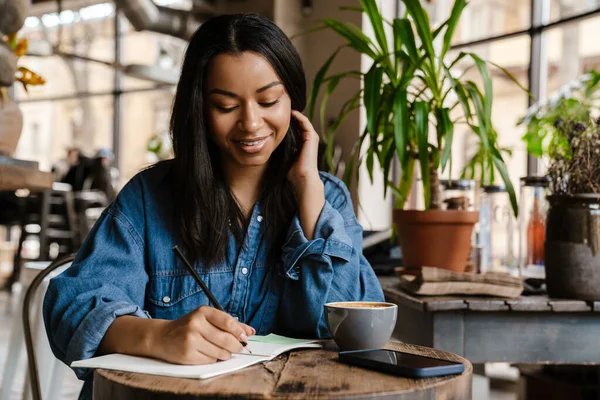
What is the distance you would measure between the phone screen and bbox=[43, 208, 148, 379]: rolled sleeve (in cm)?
36

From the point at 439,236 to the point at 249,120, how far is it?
0.81 meters

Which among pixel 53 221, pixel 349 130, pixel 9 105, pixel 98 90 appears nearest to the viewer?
pixel 9 105

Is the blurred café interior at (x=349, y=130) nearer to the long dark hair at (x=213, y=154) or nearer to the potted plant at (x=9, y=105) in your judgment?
the potted plant at (x=9, y=105)

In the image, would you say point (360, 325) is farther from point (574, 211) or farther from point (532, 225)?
point (532, 225)

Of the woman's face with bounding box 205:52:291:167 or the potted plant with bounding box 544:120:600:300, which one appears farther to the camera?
the potted plant with bounding box 544:120:600:300

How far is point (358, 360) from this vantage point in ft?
3.09

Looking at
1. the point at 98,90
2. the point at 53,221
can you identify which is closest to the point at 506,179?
the point at 53,221

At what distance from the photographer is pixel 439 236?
6.00 ft

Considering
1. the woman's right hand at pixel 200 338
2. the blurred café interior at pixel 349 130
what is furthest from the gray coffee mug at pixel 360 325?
the blurred café interior at pixel 349 130

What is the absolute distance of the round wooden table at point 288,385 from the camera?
79cm

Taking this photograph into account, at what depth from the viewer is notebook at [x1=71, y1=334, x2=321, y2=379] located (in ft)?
2.85

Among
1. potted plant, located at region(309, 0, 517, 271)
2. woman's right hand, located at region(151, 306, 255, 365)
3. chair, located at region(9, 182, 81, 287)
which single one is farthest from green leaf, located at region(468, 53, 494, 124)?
chair, located at region(9, 182, 81, 287)

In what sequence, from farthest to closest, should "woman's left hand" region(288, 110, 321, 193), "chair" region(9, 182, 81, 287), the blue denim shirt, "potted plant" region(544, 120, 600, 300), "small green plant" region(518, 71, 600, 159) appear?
"chair" region(9, 182, 81, 287) < "small green plant" region(518, 71, 600, 159) < "potted plant" region(544, 120, 600, 300) < "woman's left hand" region(288, 110, 321, 193) < the blue denim shirt

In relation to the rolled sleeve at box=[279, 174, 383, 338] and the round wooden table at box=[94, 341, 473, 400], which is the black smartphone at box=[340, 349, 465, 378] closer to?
the round wooden table at box=[94, 341, 473, 400]
